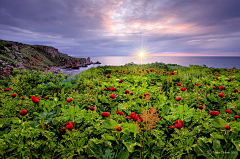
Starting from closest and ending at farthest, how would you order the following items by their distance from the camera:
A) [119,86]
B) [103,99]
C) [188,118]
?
1. [188,118]
2. [103,99]
3. [119,86]

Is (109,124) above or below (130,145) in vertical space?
above

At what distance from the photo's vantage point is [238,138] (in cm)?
154

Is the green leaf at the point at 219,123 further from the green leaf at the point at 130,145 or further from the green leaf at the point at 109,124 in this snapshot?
the green leaf at the point at 109,124

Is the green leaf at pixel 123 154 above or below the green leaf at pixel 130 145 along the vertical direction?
below

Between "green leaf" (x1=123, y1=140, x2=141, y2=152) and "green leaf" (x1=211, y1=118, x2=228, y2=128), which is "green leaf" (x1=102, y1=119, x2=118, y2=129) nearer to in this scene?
"green leaf" (x1=123, y1=140, x2=141, y2=152)

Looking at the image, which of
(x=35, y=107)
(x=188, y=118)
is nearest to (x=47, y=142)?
(x=35, y=107)

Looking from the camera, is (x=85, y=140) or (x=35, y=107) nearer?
(x=85, y=140)

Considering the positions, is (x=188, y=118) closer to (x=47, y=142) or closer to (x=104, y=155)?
(x=104, y=155)

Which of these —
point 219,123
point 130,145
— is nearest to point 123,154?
point 130,145

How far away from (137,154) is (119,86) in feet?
8.59

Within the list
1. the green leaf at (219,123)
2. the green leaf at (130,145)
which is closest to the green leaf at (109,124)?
the green leaf at (130,145)

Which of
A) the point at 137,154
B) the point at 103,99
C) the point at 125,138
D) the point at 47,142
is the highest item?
the point at 103,99

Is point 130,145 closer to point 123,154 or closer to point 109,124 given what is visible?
point 123,154

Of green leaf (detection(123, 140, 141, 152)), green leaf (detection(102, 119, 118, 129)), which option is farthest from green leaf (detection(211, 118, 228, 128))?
green leaf (detection(102, 119, 118, 129))
